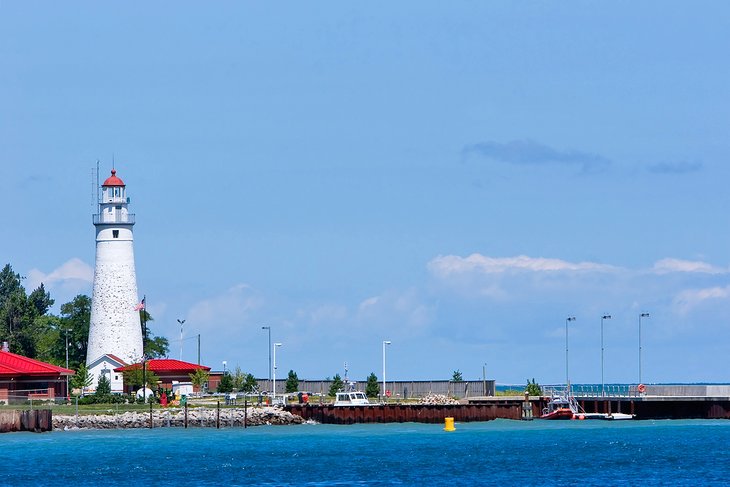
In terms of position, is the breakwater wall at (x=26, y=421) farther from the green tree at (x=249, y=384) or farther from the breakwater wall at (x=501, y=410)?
the green tree at (x=249, y=384)

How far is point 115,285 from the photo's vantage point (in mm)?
125438

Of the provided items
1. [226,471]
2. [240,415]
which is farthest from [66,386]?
[226,471]

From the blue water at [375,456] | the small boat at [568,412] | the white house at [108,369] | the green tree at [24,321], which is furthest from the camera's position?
the green tree at [24,321]

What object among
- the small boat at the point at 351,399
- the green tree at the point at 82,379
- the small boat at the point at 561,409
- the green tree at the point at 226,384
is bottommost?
the small boat at the point at 561,409

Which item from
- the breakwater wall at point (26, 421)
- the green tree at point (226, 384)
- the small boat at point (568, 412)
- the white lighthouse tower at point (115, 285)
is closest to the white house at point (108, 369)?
the white lighthouse tower at point (115, 285)

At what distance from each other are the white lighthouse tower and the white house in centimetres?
39

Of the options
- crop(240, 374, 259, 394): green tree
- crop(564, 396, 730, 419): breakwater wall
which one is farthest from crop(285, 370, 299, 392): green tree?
crop(564, 396, 730, 419): breakwater wall

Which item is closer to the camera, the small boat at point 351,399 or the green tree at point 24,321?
the small boat at point 351,399

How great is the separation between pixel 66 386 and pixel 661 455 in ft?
165

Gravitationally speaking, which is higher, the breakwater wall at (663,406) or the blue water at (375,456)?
the breakwater wall at (663,406)

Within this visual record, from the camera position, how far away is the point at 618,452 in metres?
95.3

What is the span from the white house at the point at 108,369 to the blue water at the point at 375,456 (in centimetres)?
1564

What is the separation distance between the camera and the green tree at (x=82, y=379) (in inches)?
4983

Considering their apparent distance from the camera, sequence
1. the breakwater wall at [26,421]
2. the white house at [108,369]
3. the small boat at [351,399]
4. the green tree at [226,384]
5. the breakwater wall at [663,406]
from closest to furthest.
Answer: the breakwater wall at [26,421] → the small boat at [351,399] → the white house at [108,369] → the breakwater wall at [663,406] → the green tree at [226,384]
